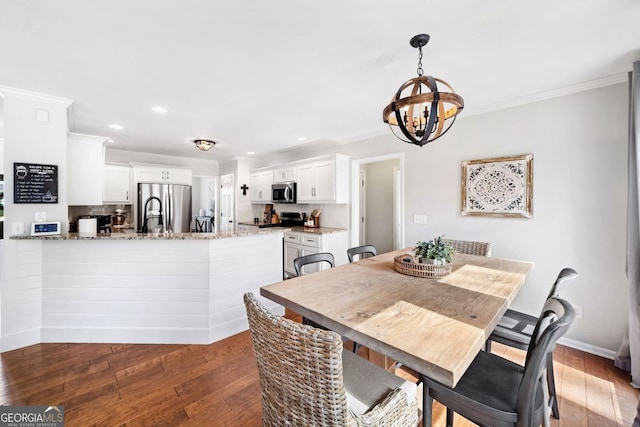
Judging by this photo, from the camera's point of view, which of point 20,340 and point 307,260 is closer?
point 307,260

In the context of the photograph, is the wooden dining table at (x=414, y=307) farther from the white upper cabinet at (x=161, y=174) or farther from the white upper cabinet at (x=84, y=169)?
the white upper cabinet at (x=161, y=174)

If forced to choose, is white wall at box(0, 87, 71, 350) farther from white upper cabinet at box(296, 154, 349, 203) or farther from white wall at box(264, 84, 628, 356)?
white wall at box(264, 84, 628, 356)

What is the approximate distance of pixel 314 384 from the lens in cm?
84

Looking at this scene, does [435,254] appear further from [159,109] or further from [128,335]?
[159,109]

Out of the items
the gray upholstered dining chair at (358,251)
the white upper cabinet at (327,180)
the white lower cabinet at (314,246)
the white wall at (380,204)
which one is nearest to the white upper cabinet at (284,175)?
the white upper cabinet at (327,180)

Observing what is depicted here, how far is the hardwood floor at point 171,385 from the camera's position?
167 centimetres

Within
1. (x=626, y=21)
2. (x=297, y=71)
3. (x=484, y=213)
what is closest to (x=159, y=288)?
(x=297, y=71)

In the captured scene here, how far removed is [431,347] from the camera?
0.90 m

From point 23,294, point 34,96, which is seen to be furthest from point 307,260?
point 34,96

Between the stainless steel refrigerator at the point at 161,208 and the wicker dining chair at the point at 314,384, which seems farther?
the stainless steel refrigerator at the point at 161,208

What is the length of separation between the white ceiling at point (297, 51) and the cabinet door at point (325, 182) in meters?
1.38

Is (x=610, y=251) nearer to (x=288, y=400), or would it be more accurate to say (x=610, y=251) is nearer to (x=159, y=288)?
(x=288, y=400)

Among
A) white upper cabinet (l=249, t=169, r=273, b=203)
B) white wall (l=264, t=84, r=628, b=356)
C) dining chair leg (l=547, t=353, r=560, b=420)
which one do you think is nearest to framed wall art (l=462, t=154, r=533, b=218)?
white wall (l=264, t=84, r=628, b=356)

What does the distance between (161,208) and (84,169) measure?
208cm
